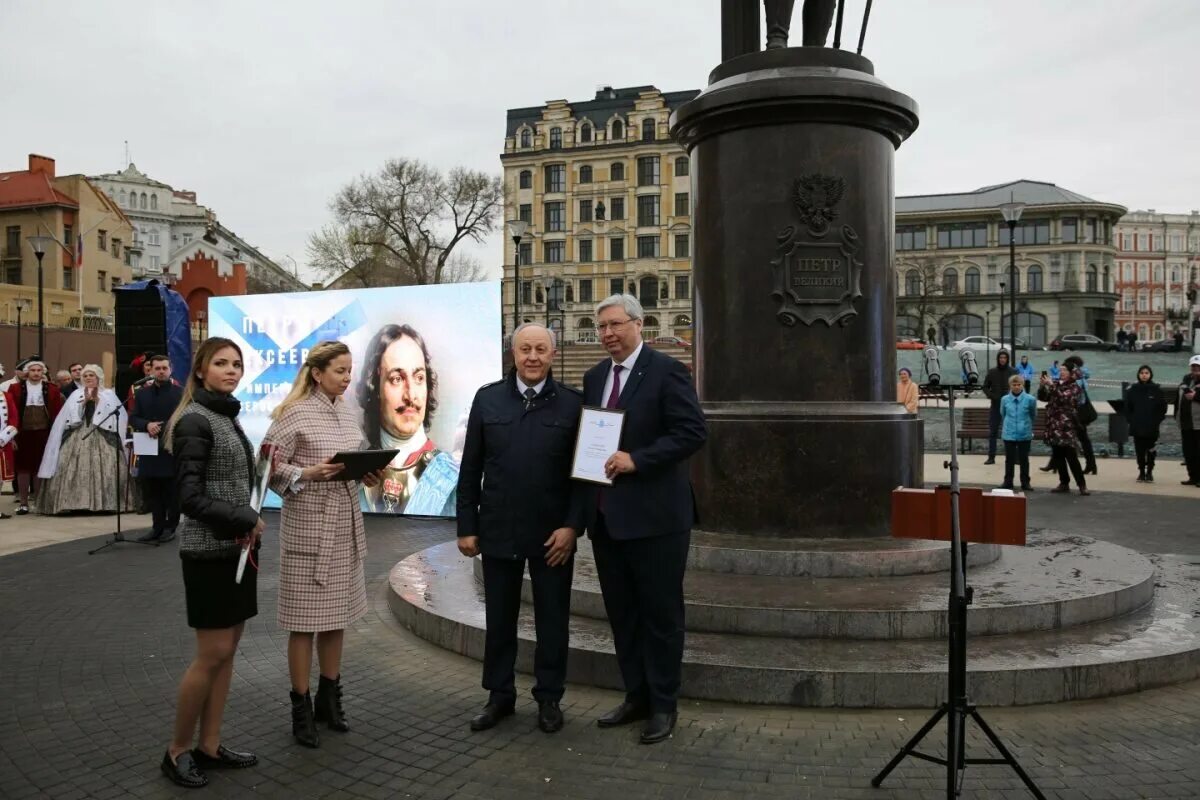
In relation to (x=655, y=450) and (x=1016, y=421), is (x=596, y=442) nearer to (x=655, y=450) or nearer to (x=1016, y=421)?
(x=655, y=450)

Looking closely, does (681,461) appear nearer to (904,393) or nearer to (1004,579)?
(1004,579)

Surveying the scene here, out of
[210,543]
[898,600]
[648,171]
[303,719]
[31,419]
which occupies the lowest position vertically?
[303,719]

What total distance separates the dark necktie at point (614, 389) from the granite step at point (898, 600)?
153 centimetres

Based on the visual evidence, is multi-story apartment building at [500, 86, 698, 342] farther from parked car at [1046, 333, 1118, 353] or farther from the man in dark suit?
the man in dark suit

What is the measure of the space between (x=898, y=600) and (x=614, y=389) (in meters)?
2.29

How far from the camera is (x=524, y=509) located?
4.32 m

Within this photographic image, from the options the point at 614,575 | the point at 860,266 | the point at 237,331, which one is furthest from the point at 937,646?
the point at 237,331

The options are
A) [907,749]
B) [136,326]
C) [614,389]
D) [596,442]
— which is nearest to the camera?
[907,749]

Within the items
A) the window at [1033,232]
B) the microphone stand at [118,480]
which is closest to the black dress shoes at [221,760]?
the microphone stand at [118,480]

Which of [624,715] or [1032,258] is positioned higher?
[1032,258]

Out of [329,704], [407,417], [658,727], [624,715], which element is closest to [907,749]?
[658,727]

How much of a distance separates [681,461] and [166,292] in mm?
11158

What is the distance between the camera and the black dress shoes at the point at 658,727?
13.7ft

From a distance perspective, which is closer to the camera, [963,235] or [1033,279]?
[963,235]
